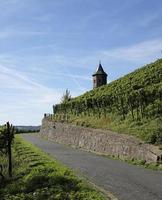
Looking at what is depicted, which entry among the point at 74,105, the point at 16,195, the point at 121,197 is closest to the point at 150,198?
the point at 121,197

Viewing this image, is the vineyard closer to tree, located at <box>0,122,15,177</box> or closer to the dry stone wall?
the dry stone wall

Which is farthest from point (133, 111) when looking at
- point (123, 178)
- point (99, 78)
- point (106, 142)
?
point (99, 78)

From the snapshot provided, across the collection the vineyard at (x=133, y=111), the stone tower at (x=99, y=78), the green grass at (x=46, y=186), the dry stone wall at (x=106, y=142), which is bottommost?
the green grass at (x=46, y=186)

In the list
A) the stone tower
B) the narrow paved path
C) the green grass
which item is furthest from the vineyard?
the stone tower

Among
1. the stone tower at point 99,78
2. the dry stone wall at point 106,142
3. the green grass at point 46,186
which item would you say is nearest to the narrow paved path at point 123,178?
the green grass at point 46,186

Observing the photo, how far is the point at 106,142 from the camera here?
98.8ft

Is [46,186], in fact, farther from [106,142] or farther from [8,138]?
[106,142]

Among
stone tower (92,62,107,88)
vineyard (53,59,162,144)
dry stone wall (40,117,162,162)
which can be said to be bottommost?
dry stone wall (40,117,162,162)

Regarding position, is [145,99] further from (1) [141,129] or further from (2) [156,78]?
(2) [156,78]

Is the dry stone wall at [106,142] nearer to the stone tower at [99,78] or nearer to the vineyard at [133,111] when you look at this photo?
the vineyard at [133,111]

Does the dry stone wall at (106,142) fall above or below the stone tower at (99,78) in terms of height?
below

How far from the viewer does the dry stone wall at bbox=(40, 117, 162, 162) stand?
23689 millimetres

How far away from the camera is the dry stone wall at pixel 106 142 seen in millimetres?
23689

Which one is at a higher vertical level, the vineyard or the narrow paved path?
the vineyard
